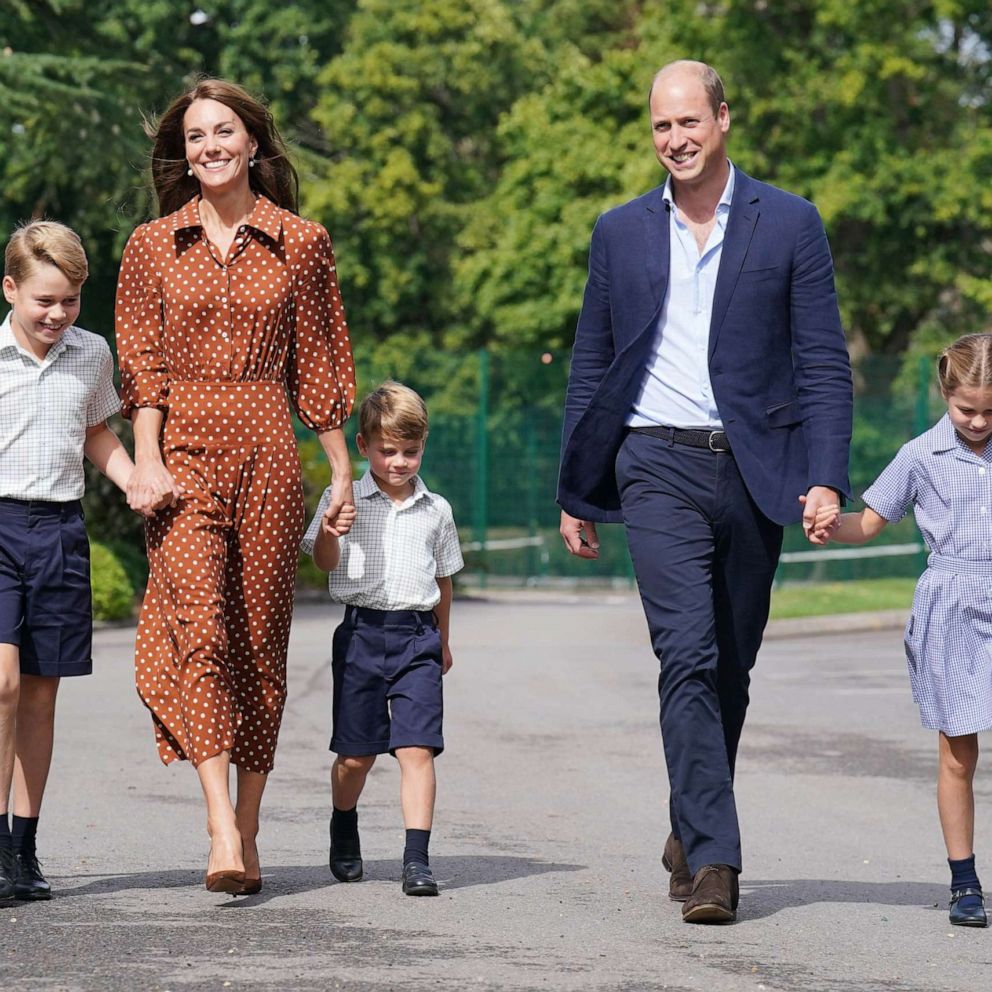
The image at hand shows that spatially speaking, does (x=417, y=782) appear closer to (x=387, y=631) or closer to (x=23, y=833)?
(x=387, y=631)

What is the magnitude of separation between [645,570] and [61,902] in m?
1.75

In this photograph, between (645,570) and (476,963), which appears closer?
(476,963)

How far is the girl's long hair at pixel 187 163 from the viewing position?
18.7 ft

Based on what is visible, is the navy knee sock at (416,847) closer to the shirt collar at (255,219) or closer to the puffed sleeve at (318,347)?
the puffed sleeve at (318,347)

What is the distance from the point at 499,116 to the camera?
142ft

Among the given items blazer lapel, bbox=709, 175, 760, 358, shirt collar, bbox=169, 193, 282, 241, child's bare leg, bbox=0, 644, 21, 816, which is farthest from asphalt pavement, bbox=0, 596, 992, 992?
shirt collar, bbox=169, 193, 282, 241

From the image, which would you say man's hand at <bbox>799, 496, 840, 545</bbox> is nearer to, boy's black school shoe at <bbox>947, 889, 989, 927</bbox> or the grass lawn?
boy's black school shoe at <bbox>947, 889, 989, 927</bbox>

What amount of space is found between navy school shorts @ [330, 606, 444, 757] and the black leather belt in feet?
3.06

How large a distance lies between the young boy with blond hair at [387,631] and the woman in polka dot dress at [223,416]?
26 cm

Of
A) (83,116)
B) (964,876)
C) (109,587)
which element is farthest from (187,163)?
(83,116)

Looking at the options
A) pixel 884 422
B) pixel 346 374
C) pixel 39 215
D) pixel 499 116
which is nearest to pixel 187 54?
pixel 499 116

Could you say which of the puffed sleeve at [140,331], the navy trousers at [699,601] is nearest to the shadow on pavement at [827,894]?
the navy trousers at [699,601]

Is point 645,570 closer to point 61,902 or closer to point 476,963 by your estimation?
point 476,963

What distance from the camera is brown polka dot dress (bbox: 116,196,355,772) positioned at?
5453 millimetres
